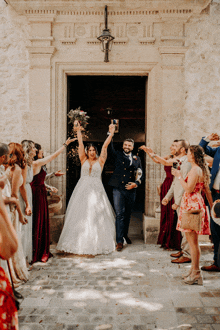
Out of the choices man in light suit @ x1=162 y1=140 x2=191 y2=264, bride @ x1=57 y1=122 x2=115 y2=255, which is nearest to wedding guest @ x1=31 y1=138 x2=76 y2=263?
bride @ x1=57 y1=122 x2=115 y2=255

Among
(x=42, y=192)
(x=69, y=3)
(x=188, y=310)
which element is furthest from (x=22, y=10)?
(x=188, y=310)

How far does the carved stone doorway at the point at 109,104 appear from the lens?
770 centimetres

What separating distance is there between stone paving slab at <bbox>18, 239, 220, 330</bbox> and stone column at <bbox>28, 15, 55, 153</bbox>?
2543mm

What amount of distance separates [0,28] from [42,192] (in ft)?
11.8

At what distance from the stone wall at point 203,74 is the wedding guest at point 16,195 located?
3.45 meters

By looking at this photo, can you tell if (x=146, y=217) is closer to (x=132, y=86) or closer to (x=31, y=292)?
(x=31, y=292)

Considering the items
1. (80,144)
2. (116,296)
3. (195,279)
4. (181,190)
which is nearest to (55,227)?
(80,144)

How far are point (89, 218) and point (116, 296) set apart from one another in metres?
1.72

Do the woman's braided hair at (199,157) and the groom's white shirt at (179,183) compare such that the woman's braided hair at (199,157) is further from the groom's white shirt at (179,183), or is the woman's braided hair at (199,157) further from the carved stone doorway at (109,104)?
the carved stone doorway at (109,104)

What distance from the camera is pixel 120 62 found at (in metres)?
5.34

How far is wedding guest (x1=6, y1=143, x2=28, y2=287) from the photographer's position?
3254 mm

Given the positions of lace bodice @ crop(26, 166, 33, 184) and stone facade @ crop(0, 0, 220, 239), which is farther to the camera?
stone facade @ crop(0, 0, 220, 239)

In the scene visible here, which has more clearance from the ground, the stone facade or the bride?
the stone facade

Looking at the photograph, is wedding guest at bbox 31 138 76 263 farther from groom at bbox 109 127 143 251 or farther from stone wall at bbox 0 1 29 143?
stone wall at bbox 0 1 29 143
